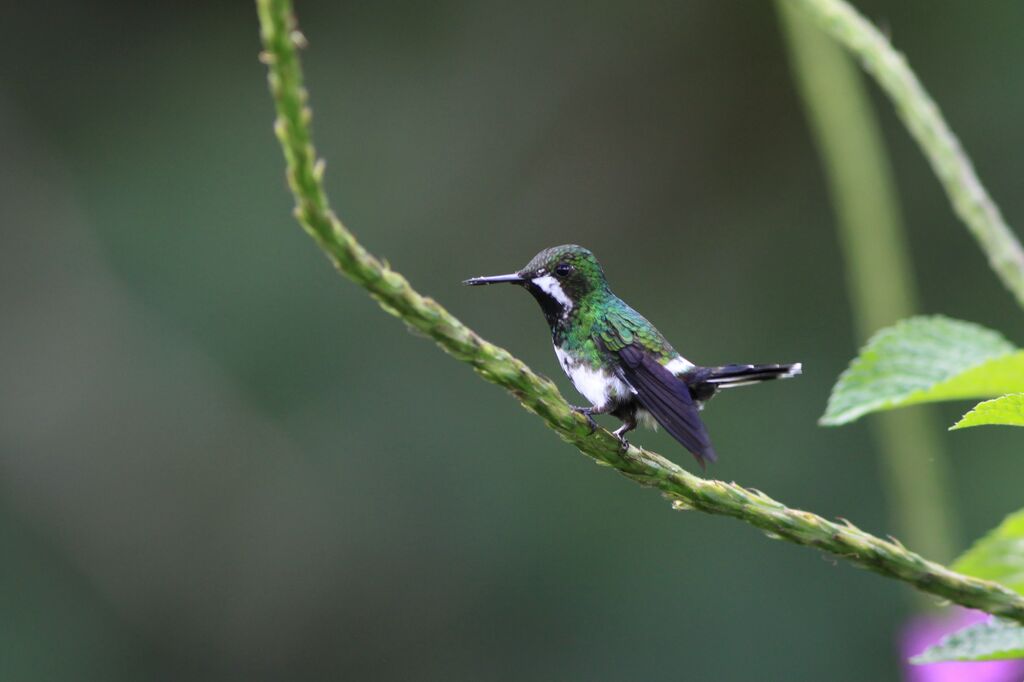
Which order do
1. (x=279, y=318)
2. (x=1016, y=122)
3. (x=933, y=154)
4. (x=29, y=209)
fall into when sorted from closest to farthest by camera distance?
1. (x=933, y=154)
2. (x=1016, y=122)
3. (x=279, y=318)
4. (x=29, y=209)

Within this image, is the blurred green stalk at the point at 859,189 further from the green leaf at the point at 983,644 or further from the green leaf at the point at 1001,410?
the green leaf at the point at 1001,410

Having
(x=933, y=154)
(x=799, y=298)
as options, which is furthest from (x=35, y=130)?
(x=933, y=154)

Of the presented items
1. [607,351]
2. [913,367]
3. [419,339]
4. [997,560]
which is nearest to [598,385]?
[607,351]

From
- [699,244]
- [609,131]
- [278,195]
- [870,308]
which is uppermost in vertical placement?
[609,131]

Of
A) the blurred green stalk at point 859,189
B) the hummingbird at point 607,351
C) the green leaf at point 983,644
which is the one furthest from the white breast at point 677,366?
the blurred green stalk at point 859,189

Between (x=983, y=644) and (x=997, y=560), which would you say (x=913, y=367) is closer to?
(x=997, y=560)

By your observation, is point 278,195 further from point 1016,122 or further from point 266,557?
point 1016,122
